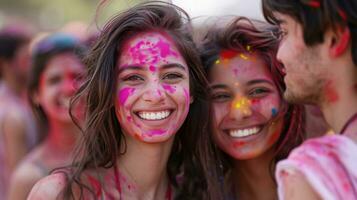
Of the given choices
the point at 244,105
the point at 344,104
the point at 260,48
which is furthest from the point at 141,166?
the point at 344,104

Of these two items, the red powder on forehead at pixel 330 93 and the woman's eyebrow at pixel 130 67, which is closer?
the red powder on forehead at pixel 330 93

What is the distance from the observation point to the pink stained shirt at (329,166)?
2.67 meters

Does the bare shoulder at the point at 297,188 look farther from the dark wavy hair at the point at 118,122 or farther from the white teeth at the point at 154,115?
the dark wavy hair at the point at 118,122

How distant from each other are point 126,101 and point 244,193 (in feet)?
3.25

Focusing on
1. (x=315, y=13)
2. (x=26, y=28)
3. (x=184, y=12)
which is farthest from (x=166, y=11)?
(x=26, y=28)

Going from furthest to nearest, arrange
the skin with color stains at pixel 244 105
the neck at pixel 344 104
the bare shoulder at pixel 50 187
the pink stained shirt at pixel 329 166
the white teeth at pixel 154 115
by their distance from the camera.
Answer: the skin with color stains at pixel 244 105 → the white teeth at pixel 154 115 → the bare shoulder at pixel 50 187 → the neck at pixel 344 104 → the pink stained shirt at pixel 329 166

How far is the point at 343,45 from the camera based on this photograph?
2.86 meters

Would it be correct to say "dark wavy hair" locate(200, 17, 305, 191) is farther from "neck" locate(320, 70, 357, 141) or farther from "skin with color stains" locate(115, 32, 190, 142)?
"neck" locate(320, 70, 357, 141)

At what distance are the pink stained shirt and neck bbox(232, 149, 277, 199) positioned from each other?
1.37 m

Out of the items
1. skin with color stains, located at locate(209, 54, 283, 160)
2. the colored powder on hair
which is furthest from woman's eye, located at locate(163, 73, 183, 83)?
the colored powder on hair

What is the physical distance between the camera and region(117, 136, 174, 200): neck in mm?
3773

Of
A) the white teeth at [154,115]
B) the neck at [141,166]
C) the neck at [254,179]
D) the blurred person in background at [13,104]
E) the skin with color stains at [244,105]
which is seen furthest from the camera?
the blurred person in background at [13,104]

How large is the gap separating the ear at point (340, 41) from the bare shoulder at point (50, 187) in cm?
148

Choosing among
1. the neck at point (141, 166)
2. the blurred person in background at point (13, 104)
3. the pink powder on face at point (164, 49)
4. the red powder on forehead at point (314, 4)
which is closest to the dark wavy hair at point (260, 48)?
the pink powder on face at point (164, 49)
